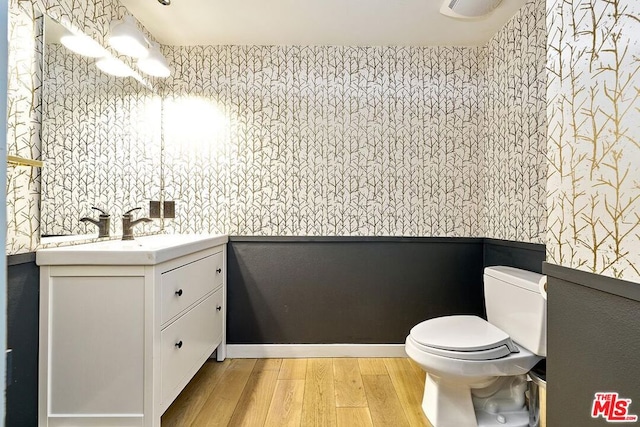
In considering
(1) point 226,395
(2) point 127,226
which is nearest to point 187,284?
(2) point 127,226

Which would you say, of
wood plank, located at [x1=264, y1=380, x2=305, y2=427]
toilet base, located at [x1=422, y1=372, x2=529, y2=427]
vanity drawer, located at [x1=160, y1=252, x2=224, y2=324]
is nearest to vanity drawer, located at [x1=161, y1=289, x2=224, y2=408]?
vanity drawer, located at [x1=160, y1=252, x2=224, y2=324]

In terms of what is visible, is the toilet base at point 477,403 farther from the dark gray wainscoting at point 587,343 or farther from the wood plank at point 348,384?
the dark gray wainscoting at point 587,343

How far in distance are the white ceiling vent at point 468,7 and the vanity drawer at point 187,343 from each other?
2.19m

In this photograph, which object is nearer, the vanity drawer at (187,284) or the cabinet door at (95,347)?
the cabinet door at (95,347)

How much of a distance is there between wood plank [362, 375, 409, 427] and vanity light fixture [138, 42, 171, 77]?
89.2 inches

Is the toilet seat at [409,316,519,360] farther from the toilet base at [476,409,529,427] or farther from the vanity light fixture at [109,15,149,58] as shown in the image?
the vanity light fixture at [109,15,149,58]

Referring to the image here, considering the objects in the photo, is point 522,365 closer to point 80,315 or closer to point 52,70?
point 80,315

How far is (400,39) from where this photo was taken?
2.50 m

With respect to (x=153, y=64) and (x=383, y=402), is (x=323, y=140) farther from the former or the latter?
(x=383, y=402)

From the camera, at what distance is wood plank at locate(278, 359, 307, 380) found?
7.33ft

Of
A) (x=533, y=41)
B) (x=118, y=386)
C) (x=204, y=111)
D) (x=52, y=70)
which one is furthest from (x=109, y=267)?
(x=533, y=41)

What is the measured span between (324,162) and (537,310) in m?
Answer: 1.57

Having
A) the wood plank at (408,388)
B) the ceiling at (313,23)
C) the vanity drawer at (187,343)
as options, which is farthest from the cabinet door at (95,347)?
the ceiling at (313,23)

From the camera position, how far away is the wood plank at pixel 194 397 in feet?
5.81
